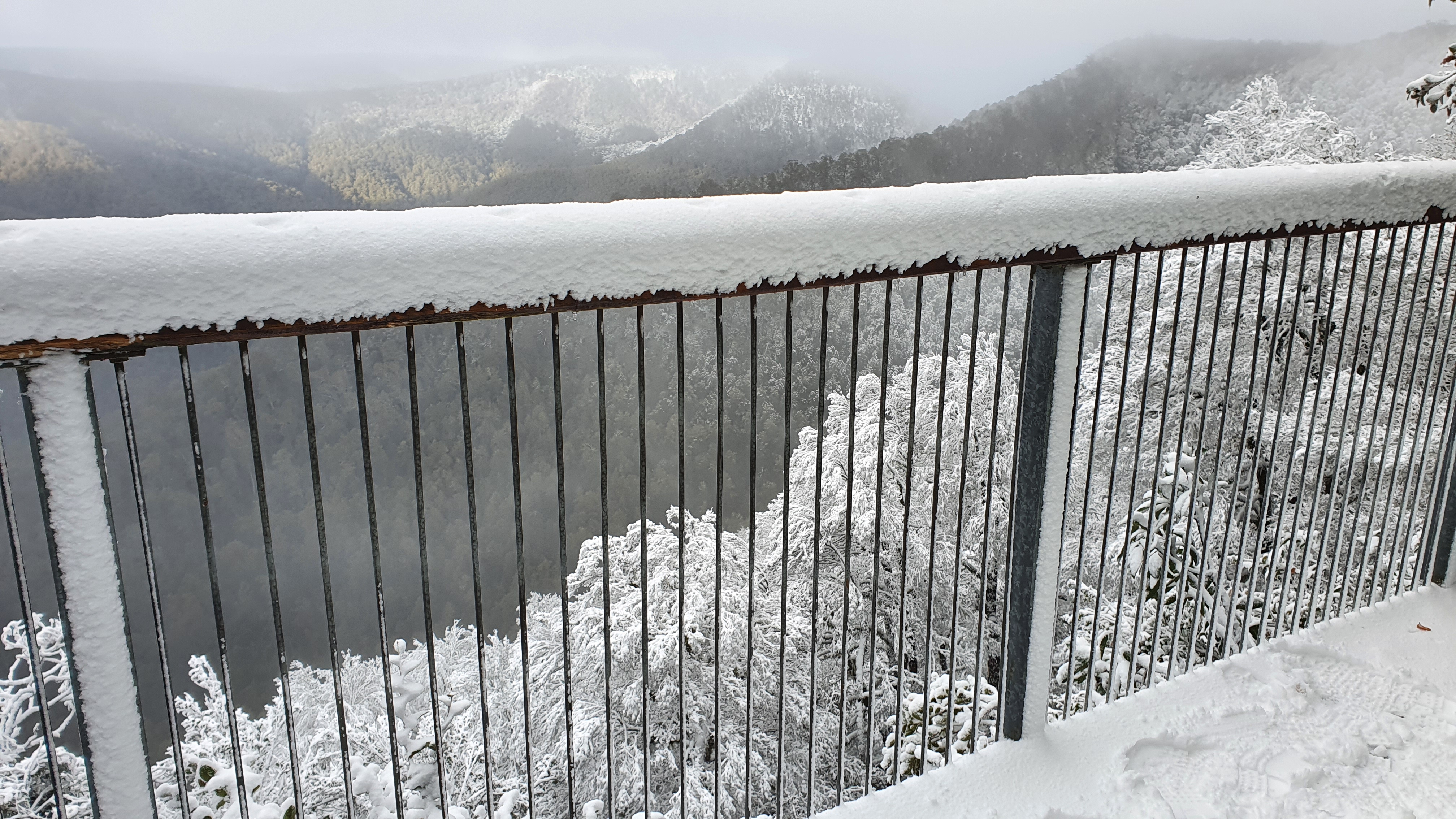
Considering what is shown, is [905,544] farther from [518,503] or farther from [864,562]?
[864,562]

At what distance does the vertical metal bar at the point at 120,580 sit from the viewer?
0.86 metres

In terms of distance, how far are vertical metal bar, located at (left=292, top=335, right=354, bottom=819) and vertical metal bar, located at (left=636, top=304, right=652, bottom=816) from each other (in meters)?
0.40

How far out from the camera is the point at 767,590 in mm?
13625

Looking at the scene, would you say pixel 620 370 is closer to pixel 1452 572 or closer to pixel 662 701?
pixel 662 701

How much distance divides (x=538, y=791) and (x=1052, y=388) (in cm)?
1114

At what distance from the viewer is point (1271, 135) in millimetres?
12102

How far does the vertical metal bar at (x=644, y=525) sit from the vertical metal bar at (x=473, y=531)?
227 mm

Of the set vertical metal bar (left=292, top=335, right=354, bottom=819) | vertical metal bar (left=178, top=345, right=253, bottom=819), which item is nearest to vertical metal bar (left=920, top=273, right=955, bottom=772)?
vertical metal bar (left=292, top=335, right=354, bottom=819)

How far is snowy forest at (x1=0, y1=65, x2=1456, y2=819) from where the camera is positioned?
145 cm

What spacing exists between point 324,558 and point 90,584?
10.0 inches

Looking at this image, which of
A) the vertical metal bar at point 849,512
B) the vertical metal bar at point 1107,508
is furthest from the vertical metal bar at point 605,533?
the vertical metal bar at point 1107,508

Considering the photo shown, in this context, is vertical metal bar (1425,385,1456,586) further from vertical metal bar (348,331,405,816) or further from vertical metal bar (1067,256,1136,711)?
vertical metal bar (348,331,405,816)

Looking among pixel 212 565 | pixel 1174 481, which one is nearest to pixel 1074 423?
pixel 1174 481

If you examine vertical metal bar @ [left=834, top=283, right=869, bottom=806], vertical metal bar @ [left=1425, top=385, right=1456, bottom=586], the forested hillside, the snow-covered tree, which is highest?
the forested hillside
